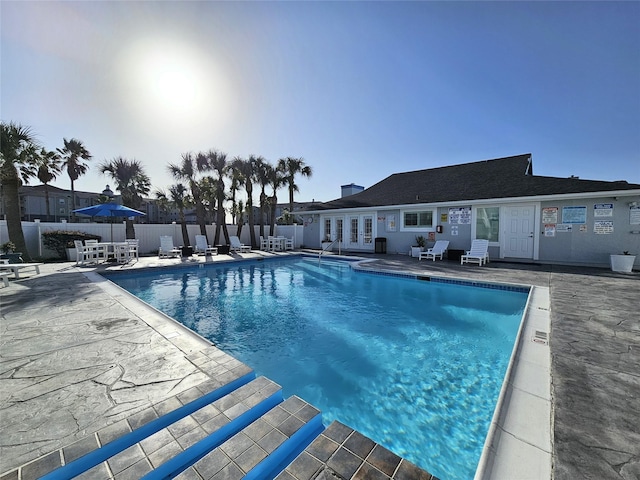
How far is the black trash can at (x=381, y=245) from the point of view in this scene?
14172mm

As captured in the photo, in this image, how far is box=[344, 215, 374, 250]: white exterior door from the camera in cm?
1499

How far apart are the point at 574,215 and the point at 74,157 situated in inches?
1266

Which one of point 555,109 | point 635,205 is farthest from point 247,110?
point 635,205

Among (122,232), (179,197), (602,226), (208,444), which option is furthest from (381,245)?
(122,232)

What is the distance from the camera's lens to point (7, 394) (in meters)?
2.35

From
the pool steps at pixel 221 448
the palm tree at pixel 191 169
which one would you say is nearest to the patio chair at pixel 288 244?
the palm tree at pixel 191 169

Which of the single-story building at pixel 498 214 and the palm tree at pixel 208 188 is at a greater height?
the palm tree at pixel 208 188

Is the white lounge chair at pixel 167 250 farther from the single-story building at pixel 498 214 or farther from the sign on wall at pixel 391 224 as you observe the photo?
the sign on wall at pixel 391 224

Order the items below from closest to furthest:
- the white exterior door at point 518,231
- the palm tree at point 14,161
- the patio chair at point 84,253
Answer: the palm tree at point 14,161, the patio chair at point 84,253, the white exterior door at point 518,231

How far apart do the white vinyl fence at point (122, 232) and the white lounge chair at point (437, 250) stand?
958 centimetres

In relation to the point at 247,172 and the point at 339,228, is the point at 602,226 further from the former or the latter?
the point at 247,172

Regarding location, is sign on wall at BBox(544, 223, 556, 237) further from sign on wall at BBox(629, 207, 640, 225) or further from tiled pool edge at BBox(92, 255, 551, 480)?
tiled pool edge at BBox(92, 255, 551, 480)

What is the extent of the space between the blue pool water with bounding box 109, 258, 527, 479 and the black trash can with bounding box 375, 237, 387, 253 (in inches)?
Result: 214

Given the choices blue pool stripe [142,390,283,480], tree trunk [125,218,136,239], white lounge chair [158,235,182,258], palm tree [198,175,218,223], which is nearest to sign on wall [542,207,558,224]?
blue pool stripe [142,390,283,480]
